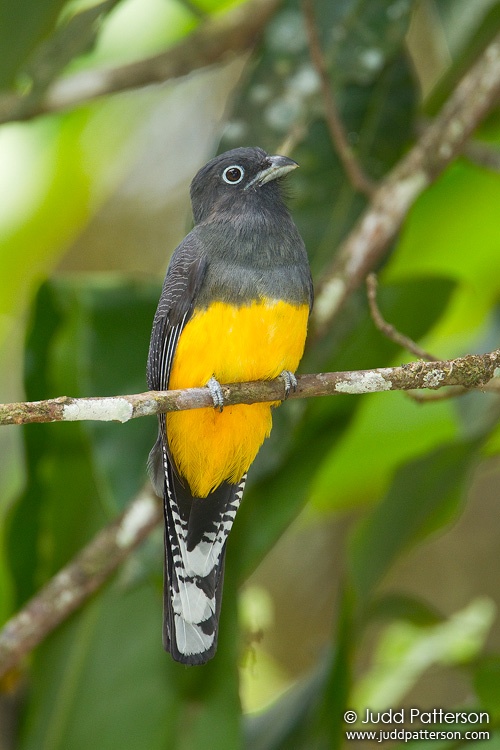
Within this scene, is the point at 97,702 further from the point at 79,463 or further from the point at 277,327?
the point at 277,327

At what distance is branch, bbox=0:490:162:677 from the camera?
3.31m

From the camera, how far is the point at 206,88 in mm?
7020

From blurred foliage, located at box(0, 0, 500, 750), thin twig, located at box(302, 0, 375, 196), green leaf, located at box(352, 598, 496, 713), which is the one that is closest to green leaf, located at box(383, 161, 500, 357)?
blurred foliage, located at box(0, 0, 500, 750)

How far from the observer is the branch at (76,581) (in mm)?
3309

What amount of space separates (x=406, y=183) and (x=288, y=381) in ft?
4.81

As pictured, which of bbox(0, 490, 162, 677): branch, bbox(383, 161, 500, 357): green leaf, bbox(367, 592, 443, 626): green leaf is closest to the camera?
bbox(0, 490, 162, 677): branch

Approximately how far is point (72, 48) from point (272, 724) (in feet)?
9.38

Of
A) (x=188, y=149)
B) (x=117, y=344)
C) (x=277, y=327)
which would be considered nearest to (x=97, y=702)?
(x=117, y=344)

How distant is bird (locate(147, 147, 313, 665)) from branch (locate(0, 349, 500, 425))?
0.34 ft

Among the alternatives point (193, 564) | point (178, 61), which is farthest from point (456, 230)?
point (193, 564)

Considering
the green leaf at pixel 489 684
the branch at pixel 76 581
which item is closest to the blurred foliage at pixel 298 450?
the green leaf at pixel 489 684

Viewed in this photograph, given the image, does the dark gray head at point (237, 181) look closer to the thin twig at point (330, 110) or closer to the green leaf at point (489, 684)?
the thin twig at point (330, 110)

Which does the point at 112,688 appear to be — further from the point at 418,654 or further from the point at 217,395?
the point at 418,654

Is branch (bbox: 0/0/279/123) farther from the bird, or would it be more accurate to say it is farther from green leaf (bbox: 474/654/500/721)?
green leaf (bbox: 474/654/500/721)
